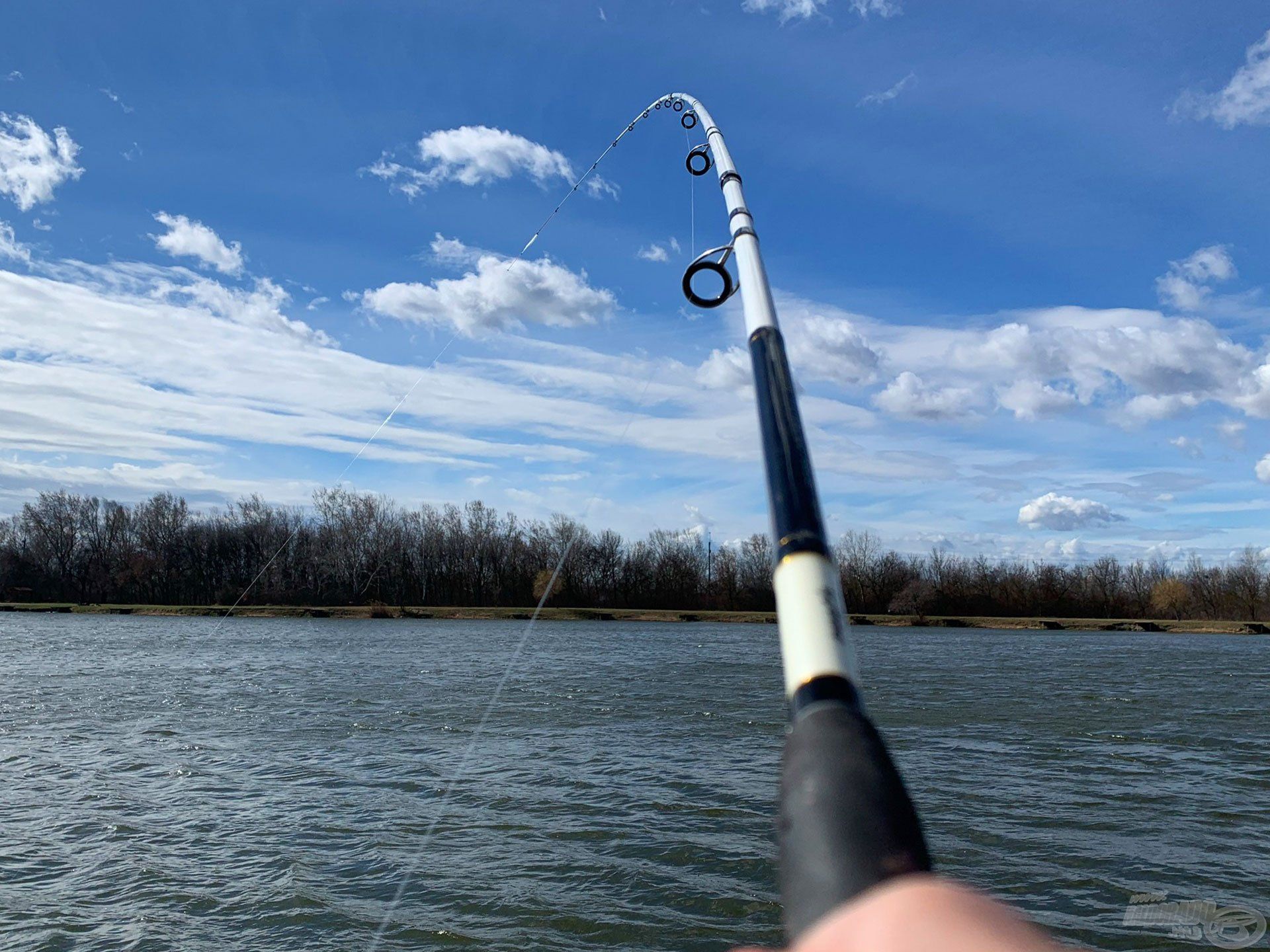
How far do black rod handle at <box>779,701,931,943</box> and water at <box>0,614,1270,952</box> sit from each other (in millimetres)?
8137

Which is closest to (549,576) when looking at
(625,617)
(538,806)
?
(625,617)

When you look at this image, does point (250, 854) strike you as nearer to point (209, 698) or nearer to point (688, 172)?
point (688, 172)

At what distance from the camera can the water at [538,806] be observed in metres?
9.31

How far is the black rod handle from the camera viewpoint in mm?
1139

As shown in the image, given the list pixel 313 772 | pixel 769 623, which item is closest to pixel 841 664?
pixel 313 772

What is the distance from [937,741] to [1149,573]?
111 meters

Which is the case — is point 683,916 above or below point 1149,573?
below

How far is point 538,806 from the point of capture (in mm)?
13141

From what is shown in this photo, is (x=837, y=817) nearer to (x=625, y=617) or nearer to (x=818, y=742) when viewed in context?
(x=818, y=742)

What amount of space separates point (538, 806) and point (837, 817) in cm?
1273

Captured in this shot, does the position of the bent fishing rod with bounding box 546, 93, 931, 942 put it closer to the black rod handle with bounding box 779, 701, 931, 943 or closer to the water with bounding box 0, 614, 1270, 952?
the black rod handle with bounding box 779, 701, 931, 943

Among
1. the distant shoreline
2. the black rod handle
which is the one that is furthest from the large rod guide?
the distant shoreline

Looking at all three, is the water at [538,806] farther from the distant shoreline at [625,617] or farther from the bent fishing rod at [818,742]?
the distant shoreline at [625,617]

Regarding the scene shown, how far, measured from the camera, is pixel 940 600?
339ft
